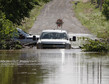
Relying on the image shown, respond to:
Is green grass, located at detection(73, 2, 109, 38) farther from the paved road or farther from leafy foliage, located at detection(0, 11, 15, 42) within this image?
leafy foliage, located at detection(0, 11, 15, 42)

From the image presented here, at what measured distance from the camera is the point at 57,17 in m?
125

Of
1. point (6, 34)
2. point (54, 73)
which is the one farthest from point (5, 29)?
point (54, 73)

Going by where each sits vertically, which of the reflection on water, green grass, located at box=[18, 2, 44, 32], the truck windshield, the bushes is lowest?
the reflection on water

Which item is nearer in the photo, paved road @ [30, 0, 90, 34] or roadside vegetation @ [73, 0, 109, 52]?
roadside vegetation @ [73, 0, 109, 52]

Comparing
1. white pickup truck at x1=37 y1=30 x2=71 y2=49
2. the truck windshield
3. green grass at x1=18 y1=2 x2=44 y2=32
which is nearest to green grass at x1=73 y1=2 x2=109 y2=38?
green grass at x1=18 y1=2 x2=44 y2=32

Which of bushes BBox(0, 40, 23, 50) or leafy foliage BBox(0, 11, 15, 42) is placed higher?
leafy foliage BBox(0, 11, 15, 42)

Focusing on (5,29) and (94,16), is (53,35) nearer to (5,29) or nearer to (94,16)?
(5,29)

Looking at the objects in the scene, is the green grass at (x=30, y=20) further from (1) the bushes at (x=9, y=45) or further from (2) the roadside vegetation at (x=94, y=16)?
(1) the bushes at (x=9, y=45)

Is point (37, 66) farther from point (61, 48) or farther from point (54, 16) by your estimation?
point (54, 16)

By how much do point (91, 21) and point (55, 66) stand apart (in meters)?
91.0

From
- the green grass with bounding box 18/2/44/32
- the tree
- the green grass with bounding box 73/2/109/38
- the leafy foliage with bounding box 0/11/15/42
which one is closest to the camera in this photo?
the leafy foliage with bounding box 0/11/15/42

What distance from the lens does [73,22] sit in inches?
4409

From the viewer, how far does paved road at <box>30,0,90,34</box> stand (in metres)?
97.4

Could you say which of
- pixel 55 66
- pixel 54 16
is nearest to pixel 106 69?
pixel 55 66
